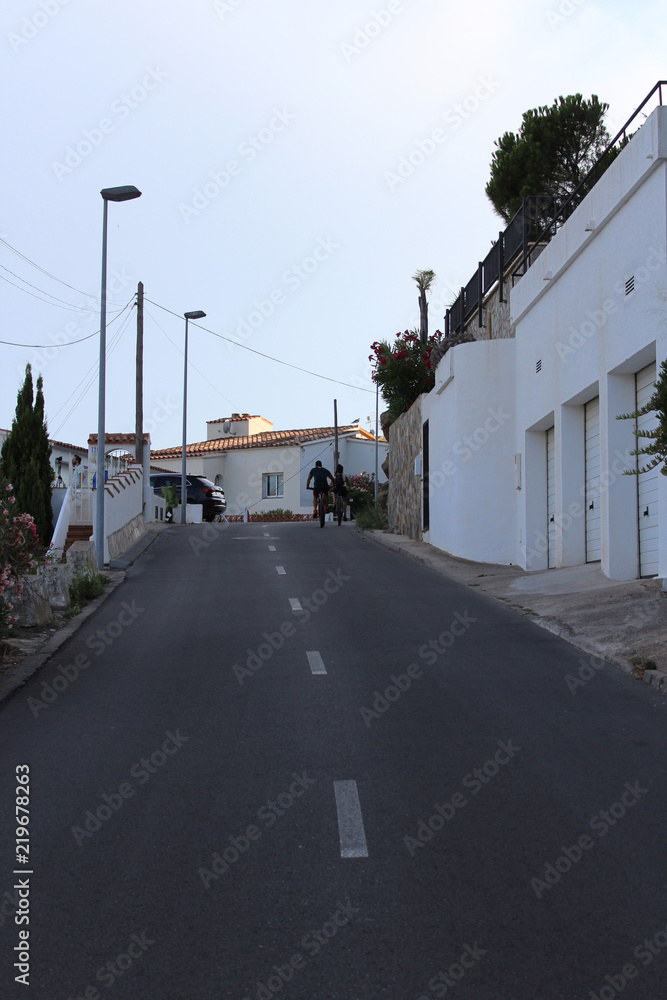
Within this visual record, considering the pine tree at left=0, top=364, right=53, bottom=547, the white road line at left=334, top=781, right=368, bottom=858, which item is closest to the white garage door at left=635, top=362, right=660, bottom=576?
the white road line at left=334, top=781, right=368, bottom=858

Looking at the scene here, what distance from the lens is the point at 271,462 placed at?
184ft

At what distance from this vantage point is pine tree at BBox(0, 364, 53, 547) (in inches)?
908

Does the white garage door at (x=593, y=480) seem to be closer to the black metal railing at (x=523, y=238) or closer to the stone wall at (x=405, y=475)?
the black metal railing at (x=523, y=238)

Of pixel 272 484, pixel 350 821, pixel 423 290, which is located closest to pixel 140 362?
pixel 423 290

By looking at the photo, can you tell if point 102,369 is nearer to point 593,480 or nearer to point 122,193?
point 122,193

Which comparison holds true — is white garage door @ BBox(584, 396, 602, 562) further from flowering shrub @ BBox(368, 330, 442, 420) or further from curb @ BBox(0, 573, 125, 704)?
flowering shrub @ BBox(368, 330, 442, 420)

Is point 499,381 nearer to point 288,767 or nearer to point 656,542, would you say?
point 656,542

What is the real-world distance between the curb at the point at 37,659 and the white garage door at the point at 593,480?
7.50m

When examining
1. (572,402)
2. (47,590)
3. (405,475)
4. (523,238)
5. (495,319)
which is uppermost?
(523,238)

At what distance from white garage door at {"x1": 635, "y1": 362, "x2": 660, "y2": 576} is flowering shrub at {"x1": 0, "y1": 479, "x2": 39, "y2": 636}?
7.39 m

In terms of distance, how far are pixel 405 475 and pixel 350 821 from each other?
22657 millimetres

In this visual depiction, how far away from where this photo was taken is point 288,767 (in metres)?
6.21

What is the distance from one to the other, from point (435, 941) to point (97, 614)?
1044cm

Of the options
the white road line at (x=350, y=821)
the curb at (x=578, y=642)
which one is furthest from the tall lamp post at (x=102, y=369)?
the white road line at (x=350, y=821)
